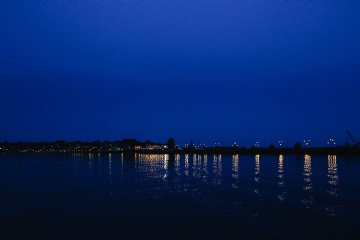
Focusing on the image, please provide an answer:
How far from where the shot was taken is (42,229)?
15227 mm

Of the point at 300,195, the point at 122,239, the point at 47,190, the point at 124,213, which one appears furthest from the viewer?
the point at 47,190

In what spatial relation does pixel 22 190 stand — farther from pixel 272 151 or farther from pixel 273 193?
pixel 272 151

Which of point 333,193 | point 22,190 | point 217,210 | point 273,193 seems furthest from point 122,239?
point 333,193

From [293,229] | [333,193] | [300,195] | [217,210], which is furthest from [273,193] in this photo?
[293,229]

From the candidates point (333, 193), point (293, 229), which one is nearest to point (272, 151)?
point (333, 193)

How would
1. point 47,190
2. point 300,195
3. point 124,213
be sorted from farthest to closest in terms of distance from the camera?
point 47,190 → point 300,195 → point 124,213

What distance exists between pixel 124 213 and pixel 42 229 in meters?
4.95

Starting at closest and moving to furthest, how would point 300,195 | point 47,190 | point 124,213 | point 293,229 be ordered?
point 293,229
point 124,213
point 300,195
point 47,190

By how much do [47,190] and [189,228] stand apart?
18132 millimetres

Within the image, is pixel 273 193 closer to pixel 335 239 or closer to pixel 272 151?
pixel 335 239

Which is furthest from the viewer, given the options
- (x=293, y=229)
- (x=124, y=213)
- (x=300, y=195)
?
(x=300, y=195)

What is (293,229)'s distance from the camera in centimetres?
1521

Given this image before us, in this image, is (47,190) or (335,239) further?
(47,190)

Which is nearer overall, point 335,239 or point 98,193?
point 335,239
